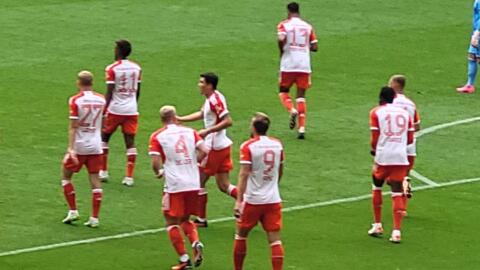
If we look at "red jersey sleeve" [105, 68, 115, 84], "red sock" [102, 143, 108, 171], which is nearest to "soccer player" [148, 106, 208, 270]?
"red jersey sleeve" [105, 68, 115, 84]

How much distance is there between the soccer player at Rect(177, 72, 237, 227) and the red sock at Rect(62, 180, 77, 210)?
1833 millimetres

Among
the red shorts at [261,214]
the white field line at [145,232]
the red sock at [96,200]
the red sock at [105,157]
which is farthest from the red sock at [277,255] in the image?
the red sock at [105,157]

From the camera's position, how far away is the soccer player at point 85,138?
19.9m

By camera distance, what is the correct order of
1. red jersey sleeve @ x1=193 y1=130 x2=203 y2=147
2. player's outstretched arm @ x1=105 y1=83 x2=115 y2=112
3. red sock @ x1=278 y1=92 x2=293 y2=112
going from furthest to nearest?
red sock @ x1=278 y1=92 x2=293 y2=112 → player's outstretched arm @ x1=105 y1=83 x2=115 y2=112 → red jersey sleeve @ x1=193 y1=130 x2=203 y2=147

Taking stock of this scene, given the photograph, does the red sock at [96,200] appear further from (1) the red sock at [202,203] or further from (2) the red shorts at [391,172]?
(2) the red shorts at [391,172]

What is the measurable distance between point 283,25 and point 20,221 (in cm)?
754

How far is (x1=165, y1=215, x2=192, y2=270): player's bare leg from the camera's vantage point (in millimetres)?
18078

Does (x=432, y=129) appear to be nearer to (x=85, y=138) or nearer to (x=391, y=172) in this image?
(x=391, y=172)

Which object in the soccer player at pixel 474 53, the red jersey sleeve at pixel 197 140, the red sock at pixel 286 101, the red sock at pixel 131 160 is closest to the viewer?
the red jersey sleeve at pixel 197 140

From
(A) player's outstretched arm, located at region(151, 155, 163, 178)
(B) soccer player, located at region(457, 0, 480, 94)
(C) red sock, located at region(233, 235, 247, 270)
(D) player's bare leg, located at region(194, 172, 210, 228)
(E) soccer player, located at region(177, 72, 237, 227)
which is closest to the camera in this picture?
(C) red sock, located at region(233, 235, 247, 270)

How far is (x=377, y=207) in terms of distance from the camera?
20000 millimetres

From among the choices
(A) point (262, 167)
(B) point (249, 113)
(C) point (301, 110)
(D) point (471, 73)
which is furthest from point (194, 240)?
(D) point (471, 73)

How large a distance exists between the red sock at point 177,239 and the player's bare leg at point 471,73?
13515 millimetres

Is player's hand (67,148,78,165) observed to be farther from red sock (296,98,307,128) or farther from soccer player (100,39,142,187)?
red sock (296,98,307,128)
